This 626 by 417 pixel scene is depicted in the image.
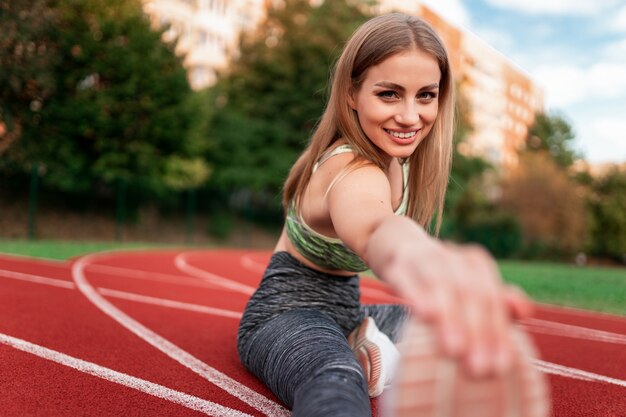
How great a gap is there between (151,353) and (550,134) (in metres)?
64.7

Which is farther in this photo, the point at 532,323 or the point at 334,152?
the point at 532,323

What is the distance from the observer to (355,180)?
169 centimetres

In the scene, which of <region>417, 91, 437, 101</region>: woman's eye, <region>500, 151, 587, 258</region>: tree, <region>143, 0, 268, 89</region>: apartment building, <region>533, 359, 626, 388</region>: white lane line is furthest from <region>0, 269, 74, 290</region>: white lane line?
<region>143, 0, 268, 89</region>: apartment building

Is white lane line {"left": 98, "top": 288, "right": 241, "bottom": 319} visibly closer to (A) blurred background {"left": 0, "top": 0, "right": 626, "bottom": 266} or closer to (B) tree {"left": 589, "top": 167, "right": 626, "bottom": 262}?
(A) blurred background {"left": 0, "top": 0, "right": 626, "bottom": 266}

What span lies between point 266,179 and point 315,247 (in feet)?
72.3

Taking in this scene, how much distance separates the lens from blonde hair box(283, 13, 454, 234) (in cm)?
193

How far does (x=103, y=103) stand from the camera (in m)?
18.0

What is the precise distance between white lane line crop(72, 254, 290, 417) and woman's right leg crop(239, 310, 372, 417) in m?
0.10

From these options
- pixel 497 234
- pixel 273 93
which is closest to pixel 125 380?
pixel 273 93

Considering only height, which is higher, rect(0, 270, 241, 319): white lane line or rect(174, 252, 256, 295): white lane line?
rect(0, 270, 241, 319): white lane line

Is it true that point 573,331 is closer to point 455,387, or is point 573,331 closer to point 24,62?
point 455,387

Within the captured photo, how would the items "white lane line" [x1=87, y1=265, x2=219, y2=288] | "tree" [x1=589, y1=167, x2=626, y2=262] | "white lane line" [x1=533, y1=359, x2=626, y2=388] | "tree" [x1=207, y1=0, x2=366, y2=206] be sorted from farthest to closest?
"tree" [x1=589, y1=167, x2=626, y2=262], "tree" [x1=207, y1=0, x2=366, y2=206], "white lane line" [x1=87, y1=265, x2=219, y2=288], "white lane line" [x1=533, y1=359, x2=626, y2=388]

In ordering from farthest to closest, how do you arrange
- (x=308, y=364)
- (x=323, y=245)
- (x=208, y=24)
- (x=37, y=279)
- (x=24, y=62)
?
(x=208, y=24)
(x=24, y=62)
(x=37, y=279)
(x=323, y=245)
(x=308, y=364)

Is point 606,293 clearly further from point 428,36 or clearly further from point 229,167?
point 229,167
